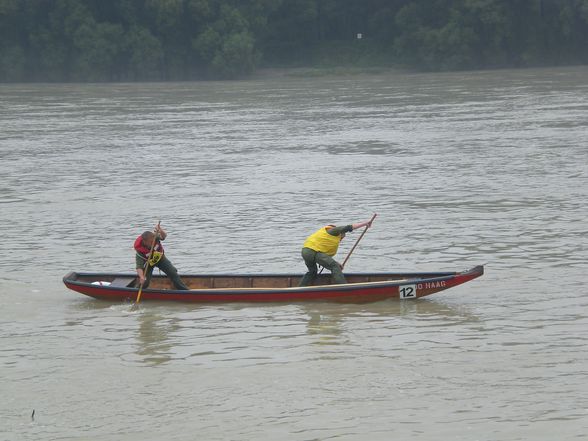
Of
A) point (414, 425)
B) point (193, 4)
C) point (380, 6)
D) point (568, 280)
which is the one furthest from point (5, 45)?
point (414, 425)

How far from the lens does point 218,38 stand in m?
82.9

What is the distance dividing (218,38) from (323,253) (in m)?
66.0

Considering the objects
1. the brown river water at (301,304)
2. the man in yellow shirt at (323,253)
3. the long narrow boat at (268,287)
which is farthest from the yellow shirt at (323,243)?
the brown river water at (301,304)

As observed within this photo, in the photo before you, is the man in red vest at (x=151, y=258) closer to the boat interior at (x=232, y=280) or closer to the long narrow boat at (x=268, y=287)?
the long narrow boat at (x=268, y=287)

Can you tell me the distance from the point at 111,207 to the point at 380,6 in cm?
6709

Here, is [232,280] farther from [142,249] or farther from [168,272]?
[142,249]

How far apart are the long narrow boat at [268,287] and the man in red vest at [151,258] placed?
8.8 inches

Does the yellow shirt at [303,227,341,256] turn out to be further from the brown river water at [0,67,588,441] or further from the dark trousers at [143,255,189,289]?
the dark trousers at [143,255,189,289]

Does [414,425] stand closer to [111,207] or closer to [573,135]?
Result: [111,207]

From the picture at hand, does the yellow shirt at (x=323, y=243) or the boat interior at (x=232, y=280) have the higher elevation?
the yellow shirt at (x=323, y=243)

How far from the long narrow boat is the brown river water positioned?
212mm

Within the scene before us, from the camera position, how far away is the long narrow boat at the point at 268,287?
1773 cm

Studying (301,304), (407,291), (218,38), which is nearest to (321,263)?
(301,304)

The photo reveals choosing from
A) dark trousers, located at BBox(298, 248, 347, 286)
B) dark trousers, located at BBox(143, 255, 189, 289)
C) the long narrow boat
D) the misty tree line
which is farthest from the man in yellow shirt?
the misty tree line
